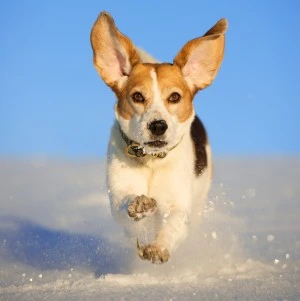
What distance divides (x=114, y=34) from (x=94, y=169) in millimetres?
9114

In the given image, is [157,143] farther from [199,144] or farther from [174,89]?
[199,144]

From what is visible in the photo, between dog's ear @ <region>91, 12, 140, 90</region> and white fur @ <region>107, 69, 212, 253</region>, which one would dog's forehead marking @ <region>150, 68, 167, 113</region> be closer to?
white fur @ <region>107, 69, 212, 253</region>

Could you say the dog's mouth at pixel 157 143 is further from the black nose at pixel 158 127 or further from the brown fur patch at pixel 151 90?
the brown fur patch at pixel 151 90

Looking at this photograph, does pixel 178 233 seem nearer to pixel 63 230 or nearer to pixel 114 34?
pixel 114 34

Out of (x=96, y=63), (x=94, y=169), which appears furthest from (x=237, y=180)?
(x=96, y=63)

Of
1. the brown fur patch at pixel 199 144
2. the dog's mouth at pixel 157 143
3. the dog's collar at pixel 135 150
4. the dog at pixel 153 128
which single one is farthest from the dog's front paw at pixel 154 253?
the brown fur patch at pixel 199 144

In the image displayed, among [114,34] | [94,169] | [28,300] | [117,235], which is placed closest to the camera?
[28,300]

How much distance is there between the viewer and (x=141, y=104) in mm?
6500

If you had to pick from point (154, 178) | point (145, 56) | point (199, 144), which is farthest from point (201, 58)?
point (154, 178)

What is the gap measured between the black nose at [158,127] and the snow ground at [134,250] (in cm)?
124

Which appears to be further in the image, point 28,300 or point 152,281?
point 152,281

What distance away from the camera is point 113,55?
7.00m

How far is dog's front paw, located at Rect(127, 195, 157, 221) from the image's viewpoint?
621cm

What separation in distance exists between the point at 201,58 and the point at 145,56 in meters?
0.77
